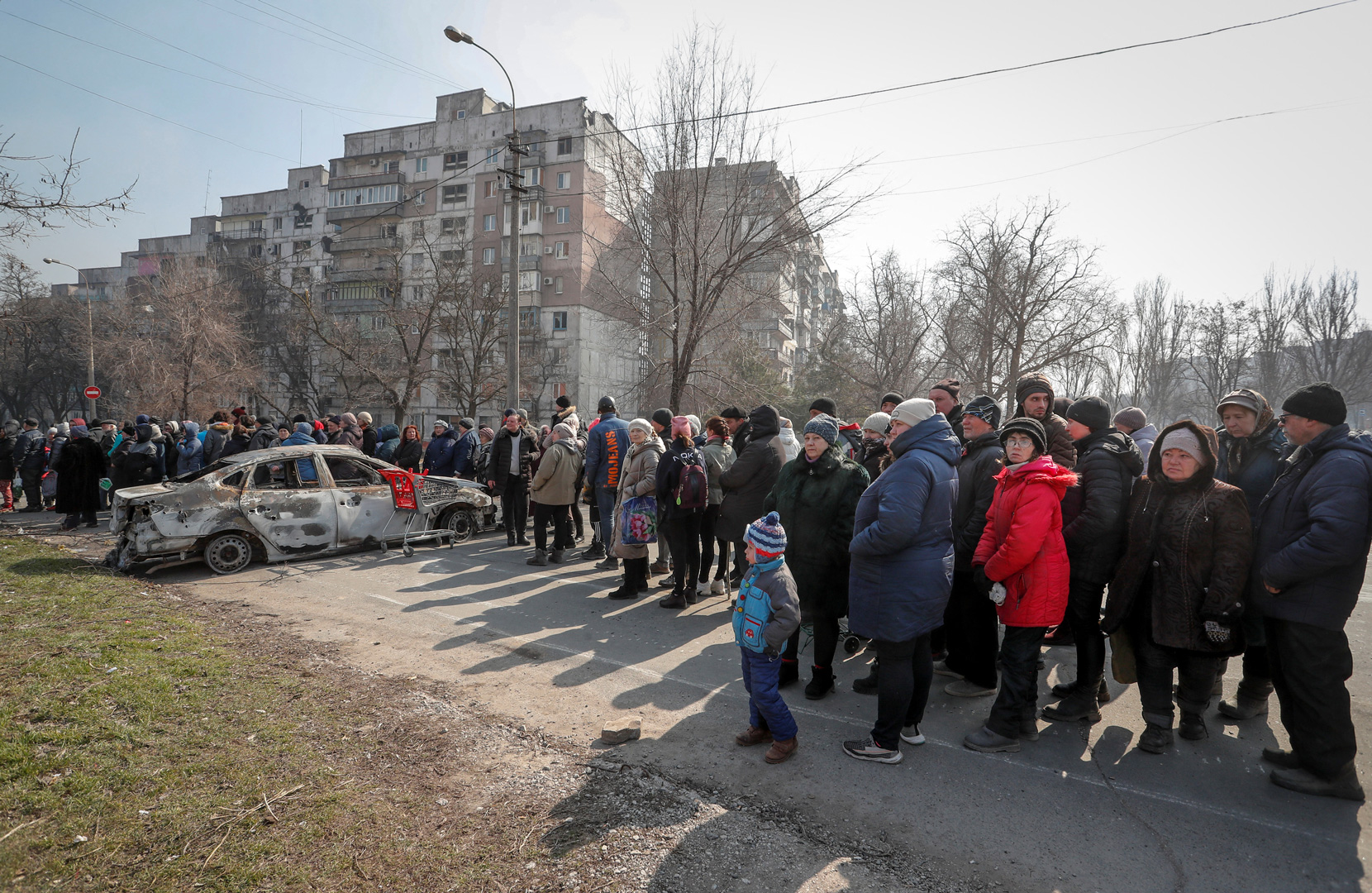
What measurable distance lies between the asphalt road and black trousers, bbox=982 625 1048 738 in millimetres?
208

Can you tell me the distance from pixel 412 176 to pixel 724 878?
195 feet

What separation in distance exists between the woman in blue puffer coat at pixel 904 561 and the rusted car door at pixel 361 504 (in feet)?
26.7

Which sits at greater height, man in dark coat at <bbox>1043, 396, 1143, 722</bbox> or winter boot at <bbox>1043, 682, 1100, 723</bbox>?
man in dark coat at <bbox>1043, 396, 1143, 722</bbox>

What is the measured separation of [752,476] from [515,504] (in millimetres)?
5382

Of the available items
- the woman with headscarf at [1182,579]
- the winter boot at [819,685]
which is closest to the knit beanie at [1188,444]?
the woman with headscarf at [1182,579]

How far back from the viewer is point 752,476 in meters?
6.69

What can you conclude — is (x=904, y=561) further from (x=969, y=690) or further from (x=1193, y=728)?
(x=1193, y=728)

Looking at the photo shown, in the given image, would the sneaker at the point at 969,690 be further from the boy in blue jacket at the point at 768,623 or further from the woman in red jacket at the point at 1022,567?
the boy in blue jacket at the point at 768,623

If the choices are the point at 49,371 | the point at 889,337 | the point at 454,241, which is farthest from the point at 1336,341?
the point at 49,371

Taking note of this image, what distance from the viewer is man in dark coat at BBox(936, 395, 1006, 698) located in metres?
4.93

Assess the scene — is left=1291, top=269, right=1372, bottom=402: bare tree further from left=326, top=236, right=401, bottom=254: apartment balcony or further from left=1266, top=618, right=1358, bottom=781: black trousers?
left=326, top=236, right=401, bottom=254: apartment balcony

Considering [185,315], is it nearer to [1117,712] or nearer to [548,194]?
[548,194]

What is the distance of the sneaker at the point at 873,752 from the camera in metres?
4.05

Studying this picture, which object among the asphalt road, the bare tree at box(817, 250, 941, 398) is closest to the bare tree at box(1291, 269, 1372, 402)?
the bare tree at box(817, 250, 941, 398)
